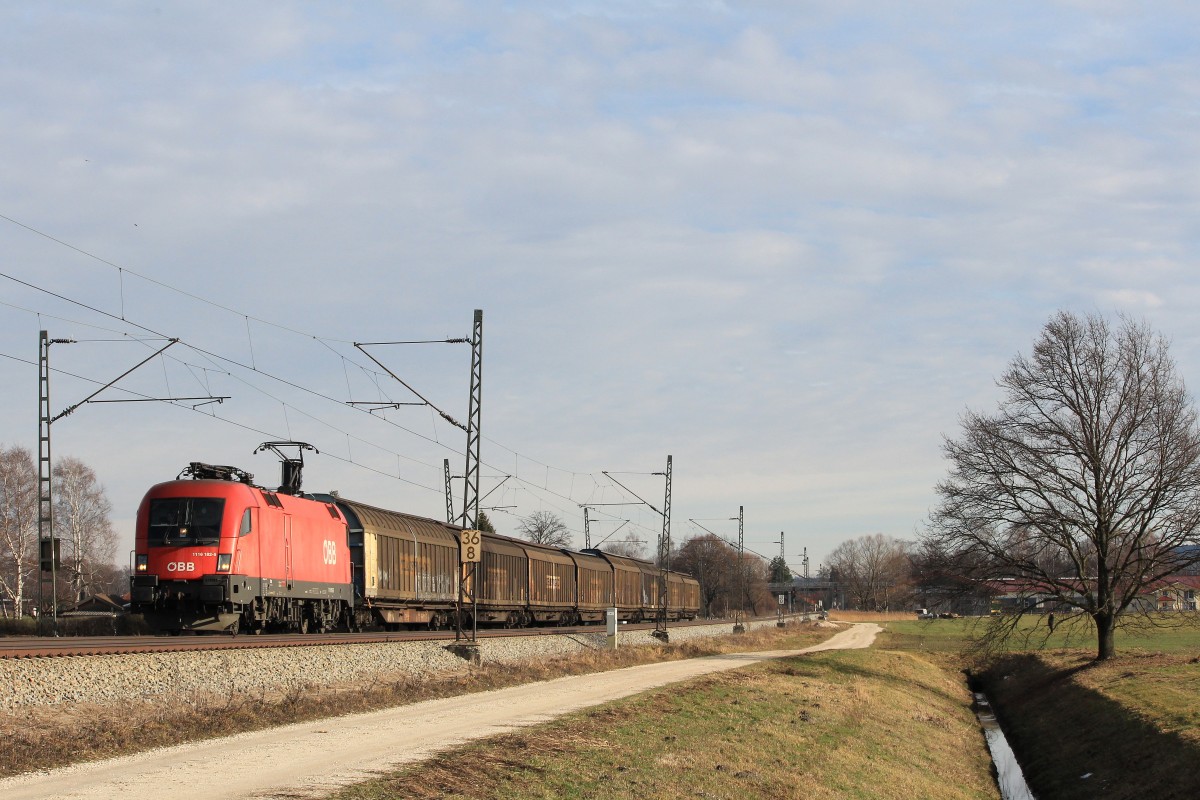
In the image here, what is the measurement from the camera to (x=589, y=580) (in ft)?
200

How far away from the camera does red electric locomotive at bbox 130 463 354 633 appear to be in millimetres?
26469

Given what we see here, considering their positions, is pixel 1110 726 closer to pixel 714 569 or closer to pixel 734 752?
pixel 734 752

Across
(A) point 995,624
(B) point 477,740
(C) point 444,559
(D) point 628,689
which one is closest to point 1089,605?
(A) point 995,624

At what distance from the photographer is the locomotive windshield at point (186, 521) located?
1052 inches

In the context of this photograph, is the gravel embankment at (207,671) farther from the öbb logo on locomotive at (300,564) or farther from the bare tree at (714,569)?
the bare tree at (714,569)

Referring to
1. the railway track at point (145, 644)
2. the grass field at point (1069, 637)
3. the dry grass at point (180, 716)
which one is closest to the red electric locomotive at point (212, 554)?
the railway track at point (145, 644)

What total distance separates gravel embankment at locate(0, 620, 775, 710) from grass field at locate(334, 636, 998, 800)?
568 centimetres

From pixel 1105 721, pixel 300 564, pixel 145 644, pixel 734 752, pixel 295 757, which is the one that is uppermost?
pixel 300 564

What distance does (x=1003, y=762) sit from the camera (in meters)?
31.9

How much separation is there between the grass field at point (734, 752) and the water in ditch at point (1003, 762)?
0.54 meters

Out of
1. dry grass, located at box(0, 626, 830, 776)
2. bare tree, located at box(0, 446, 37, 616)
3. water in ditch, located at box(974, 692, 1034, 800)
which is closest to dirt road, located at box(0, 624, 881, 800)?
dry grass, located at box(0, 626, 830, 776)

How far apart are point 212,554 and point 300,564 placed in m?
4.41

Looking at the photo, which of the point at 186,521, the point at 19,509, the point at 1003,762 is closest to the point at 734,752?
the point at 186,521

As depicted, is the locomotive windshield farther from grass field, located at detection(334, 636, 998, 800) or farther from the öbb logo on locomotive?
grass field, located at detection(334, 636, 998, 800)
